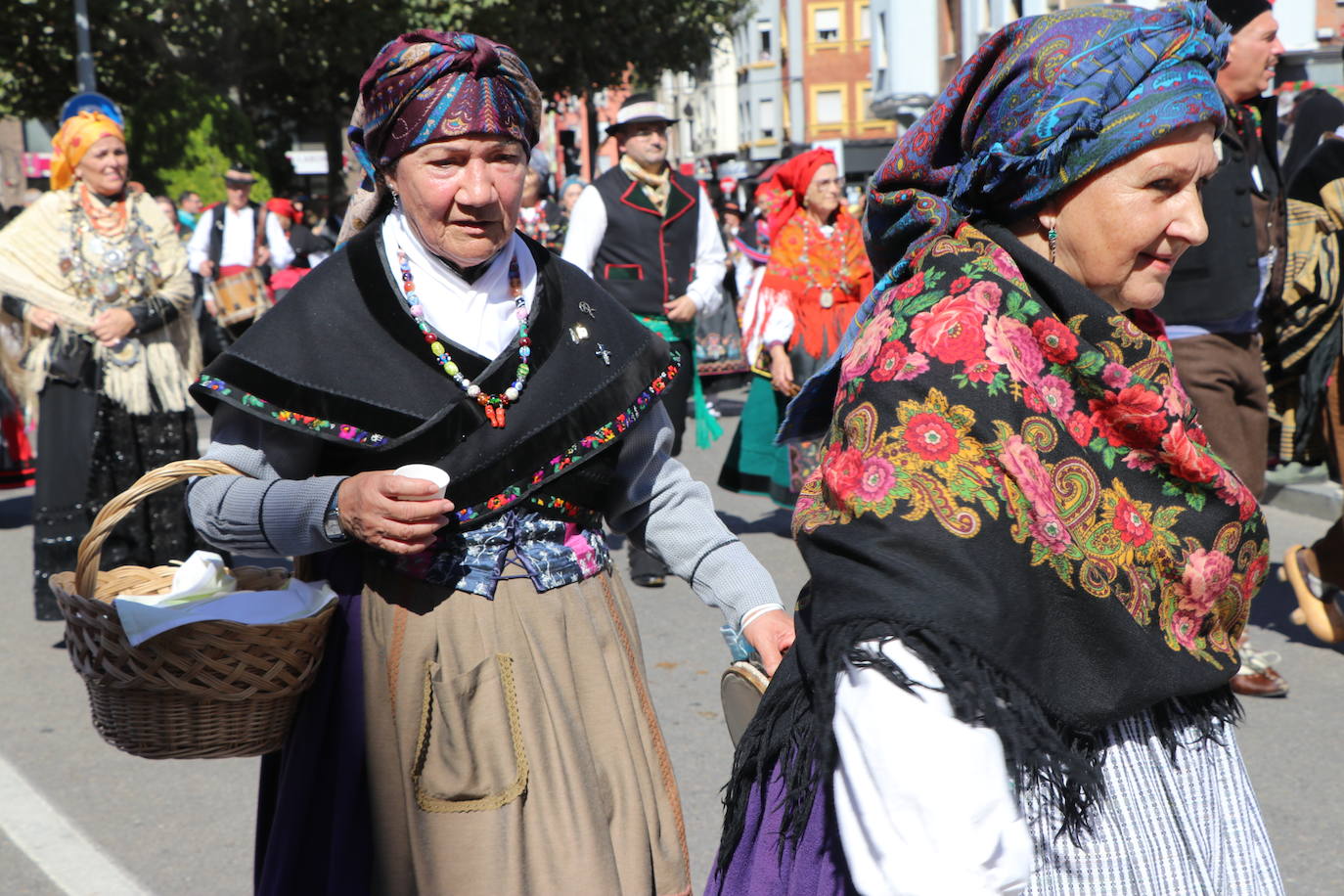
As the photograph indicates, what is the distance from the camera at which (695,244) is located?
7.60 metres

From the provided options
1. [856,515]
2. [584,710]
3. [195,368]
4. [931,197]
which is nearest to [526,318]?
[584,710]

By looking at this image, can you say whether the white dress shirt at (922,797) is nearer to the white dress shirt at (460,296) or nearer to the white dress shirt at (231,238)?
the white dress shirt at (460,296)

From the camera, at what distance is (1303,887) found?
3648mm

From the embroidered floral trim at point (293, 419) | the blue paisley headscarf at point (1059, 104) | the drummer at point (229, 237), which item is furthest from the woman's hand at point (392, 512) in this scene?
the drummer at point (229, 237)

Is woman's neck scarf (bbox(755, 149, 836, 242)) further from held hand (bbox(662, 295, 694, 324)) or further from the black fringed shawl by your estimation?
the black fringed shawl

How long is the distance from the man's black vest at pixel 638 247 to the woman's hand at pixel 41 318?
101 inches

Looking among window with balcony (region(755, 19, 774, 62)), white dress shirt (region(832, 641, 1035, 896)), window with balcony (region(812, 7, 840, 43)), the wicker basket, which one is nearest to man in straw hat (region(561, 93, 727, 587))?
the wicker basket

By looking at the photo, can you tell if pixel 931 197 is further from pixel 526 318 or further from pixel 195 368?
pixel 195 368

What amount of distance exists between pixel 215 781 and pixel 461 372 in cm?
265

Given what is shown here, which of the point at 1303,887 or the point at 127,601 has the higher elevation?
the point at 127,601

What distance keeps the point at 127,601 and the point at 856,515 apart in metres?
1.26

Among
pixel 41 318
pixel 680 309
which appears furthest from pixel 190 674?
pixel 680 309

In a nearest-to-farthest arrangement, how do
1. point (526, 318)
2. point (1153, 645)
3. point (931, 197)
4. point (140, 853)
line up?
point (1153, 645)
point (931, 197)
point (526, 318)
point (140, 853)

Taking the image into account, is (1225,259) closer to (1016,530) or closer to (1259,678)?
(1259,678)
